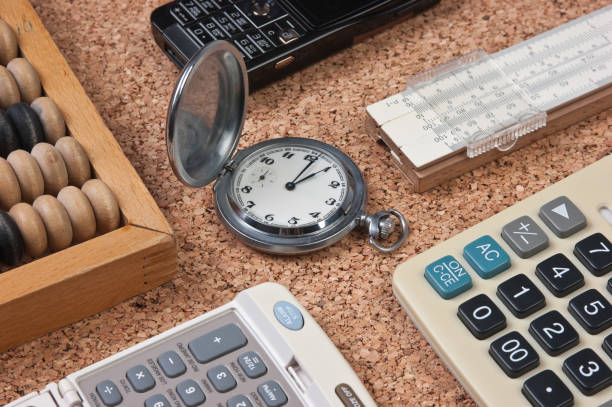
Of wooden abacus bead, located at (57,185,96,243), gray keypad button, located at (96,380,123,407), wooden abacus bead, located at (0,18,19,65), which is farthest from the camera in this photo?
wooden abacus bead, located at (0,18,19,65)

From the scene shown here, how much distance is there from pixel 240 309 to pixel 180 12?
409 millimetres

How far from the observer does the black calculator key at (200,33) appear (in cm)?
96

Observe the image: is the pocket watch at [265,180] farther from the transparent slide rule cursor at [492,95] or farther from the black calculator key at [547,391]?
the black calculator key at [547,391]

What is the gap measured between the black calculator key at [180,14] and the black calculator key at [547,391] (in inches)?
22.1

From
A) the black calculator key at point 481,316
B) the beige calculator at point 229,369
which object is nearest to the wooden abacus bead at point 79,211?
the beige calculator at point 229,369

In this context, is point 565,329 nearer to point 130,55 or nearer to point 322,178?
point 322,178

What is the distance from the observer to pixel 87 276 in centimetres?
73

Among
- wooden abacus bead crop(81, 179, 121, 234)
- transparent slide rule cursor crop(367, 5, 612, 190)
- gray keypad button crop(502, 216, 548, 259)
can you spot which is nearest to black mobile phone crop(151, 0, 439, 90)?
transparent slide rule cursor crop(367, 5, 612, 190)

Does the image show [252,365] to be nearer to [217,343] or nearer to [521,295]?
[217,343]

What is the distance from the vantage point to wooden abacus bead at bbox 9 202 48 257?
2.49ft

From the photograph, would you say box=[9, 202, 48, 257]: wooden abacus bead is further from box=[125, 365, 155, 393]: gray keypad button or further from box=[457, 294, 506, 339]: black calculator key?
box=[457, 294, 506, 339]: black calculator key

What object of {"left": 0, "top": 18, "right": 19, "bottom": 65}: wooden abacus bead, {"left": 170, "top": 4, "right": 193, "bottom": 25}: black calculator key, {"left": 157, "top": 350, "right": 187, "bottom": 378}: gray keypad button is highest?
{"left": 0, "top": 18, "right": 19, "bottom": 65}: wooden abacus bead

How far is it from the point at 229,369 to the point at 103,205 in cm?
20

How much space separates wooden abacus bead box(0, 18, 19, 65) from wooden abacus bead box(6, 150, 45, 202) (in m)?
0.16
